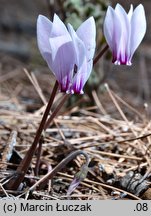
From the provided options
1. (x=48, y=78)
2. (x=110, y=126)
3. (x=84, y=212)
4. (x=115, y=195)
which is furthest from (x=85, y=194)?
(x=48, y=78)

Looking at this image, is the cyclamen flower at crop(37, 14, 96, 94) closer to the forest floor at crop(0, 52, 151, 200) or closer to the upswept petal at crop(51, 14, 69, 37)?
the upswept petal at crop(51, 14, 69, 37)

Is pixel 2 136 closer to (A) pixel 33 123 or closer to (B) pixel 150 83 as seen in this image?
(A) pixel 33 123

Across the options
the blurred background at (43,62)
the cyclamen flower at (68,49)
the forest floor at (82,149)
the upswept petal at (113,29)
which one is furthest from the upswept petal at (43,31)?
the blurred background at (43,62)

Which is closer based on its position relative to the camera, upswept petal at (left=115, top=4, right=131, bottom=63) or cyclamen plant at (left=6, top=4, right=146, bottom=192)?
cyclamen plant at (left=6, top=4, right=146, bottom=192)

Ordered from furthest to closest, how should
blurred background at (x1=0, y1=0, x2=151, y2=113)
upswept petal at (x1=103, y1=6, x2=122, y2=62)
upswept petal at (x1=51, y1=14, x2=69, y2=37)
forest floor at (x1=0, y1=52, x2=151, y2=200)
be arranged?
1. blurred background at (x1=0, y1=0, x2=151, y2=113)
2. forest floor at (x1=0, y1=52, x2=151, y2=200)
3. upswept petal at (x1=103, y1=6, x2=122, y2=62)
4. upswept petal at (x1=51, y1=14, x2=69, y2=37)

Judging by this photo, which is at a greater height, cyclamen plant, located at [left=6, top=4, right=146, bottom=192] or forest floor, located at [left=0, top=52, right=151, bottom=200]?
cyclamen plant, located at [left=6, top=4, right=146, bottom=192]

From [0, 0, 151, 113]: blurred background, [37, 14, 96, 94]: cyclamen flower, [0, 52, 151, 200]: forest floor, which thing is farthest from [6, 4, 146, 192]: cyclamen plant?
[0, 0, 151, 113]: blurred background

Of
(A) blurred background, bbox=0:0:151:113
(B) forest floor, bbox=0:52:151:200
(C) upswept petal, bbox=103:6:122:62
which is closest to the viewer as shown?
(C) upswept petal, bbox=103:6:122:62
